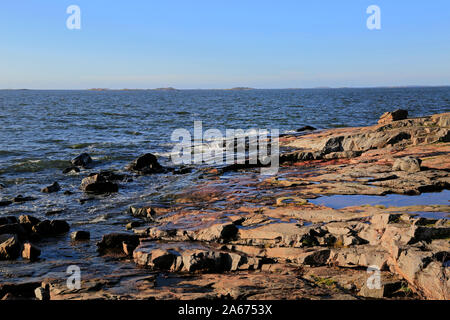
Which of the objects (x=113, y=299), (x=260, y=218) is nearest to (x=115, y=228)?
(x=260, y=218)

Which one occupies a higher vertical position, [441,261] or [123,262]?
[441,261]

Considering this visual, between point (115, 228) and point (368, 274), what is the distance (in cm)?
850

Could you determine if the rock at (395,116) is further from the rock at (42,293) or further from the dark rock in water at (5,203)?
the rock at (42,293)

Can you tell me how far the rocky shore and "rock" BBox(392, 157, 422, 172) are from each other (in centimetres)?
4

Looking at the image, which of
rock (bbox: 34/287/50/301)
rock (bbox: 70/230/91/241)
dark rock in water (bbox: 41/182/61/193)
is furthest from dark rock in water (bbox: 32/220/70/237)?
dark rock in water (bbox: 41/182/61/193)

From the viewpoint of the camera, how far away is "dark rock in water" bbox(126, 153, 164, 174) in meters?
22.8

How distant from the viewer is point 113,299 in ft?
23.5

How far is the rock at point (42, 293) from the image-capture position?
25.3ft

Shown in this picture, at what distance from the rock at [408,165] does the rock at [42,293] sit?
13323 millimetres

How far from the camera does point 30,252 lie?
1036cm

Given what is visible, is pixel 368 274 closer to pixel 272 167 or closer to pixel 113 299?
pixel 113 299

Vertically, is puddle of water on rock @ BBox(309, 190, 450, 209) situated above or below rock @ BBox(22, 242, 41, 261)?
above

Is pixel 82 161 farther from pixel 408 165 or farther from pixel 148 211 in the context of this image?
pixel 408 165

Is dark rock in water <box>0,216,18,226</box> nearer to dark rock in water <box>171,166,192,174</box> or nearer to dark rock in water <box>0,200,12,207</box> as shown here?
dark rock in water <box>0,200,12,207</box>
